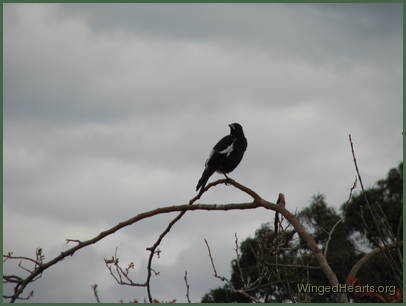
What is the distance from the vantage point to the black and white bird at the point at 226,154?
9.90 m

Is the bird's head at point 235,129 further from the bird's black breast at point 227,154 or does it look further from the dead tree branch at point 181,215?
the dead tree branch at point 181,215

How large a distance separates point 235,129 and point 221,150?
3.95 ft

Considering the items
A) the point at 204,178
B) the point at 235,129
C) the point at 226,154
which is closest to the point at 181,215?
the point at 204,178

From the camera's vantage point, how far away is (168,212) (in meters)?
6.12

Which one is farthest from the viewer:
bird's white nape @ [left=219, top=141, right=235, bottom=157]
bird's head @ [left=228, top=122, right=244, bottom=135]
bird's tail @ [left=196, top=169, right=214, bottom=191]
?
bird's head @ [left=228, top=122, right=244, bottom=135]

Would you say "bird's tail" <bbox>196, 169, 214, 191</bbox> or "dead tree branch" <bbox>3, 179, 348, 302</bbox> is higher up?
"bird's tail" <bbox>196, 169, 214, 191</bbox>

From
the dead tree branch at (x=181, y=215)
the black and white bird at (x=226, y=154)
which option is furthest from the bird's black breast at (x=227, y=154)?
the dead tree branch at (x=181, y=215)

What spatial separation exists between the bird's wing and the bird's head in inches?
15.1

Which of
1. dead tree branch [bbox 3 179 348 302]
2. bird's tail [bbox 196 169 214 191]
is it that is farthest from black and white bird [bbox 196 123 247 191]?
dead tree branch [bbox 3 179 348 302]

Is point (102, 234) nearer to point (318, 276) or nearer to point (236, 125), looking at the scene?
point (236, 125)

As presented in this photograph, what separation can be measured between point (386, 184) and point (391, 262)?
129ft

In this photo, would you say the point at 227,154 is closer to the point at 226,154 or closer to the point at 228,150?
the point at 226,154

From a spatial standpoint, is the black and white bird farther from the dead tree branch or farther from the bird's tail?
the dead tree branch

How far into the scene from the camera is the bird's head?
1127 cm
